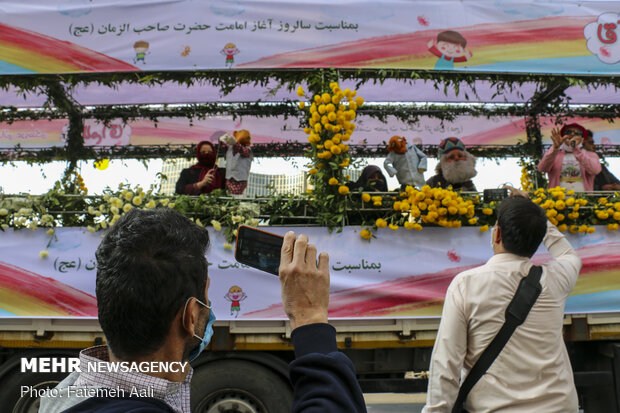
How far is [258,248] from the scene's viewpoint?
1287 mm

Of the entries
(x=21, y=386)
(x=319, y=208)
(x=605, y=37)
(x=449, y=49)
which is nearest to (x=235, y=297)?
(x=319, y=208)

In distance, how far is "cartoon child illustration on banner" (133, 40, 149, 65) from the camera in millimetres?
4746

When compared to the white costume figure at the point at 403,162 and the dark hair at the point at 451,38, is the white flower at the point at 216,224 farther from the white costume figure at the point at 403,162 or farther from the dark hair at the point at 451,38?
the dark hair at the point at 451,38

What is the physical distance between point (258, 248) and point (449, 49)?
4.24 metres

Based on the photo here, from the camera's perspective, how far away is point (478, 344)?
2143mm

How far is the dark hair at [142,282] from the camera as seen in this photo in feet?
3.49

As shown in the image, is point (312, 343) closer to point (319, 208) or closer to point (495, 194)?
point (319, 208)

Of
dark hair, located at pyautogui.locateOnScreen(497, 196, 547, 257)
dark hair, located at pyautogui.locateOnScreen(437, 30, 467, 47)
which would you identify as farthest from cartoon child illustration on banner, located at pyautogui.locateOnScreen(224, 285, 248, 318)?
dark hair, located at pyautogui.locateOnScreen(437, 30, 467, 47)

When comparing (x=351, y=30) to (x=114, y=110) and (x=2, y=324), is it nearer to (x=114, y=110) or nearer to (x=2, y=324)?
(x=2, y=324)

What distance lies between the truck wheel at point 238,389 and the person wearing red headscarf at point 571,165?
3.92m

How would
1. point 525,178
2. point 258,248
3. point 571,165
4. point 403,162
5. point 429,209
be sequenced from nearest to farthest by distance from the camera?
point 258,248 < point 429,209 < point 571,165 < point 403,162 < point 525,178

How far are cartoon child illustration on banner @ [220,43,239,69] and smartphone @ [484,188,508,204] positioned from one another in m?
2.95

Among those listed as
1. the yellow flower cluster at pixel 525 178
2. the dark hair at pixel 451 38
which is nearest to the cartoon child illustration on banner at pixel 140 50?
the dark hair at pixel 451 38

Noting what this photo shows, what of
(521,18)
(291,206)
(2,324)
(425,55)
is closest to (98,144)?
(2,324)
